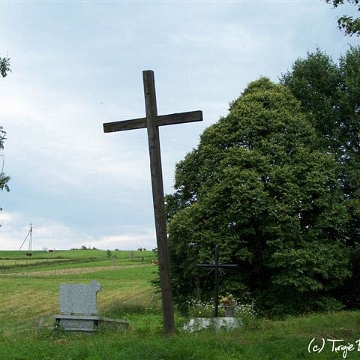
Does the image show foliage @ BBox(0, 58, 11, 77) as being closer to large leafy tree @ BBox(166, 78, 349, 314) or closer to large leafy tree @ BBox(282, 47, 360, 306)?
large leafy tree @ BBox(166, 78, 349, 314)

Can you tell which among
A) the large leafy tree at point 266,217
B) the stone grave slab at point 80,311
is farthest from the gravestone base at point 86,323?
the large leafy tree at point 266,217

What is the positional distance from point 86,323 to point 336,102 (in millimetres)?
15969

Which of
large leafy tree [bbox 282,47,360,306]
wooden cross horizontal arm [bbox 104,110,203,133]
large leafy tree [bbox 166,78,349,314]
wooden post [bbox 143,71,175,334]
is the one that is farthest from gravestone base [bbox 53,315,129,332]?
large leafy tree [bbox 282,47,360,306]

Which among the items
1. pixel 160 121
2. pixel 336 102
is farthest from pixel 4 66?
pixel 336 102

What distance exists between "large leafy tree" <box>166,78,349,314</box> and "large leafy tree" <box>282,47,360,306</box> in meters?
1.94

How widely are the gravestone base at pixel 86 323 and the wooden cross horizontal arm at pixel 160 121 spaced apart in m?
4.58

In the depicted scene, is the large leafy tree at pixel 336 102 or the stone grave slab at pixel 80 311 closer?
the stone grave slab at pixel 80 311

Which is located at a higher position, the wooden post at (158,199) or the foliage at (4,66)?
the foliage at (4,66)

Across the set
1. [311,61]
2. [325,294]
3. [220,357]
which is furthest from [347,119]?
[220,357]

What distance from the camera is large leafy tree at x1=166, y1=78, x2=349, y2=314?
17.9 metres

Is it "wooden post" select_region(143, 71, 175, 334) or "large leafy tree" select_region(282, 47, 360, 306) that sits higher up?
"large leafy tree" select_region(282, 47, 360, 306)

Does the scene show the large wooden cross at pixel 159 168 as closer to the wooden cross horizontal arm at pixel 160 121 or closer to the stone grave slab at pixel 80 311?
the wooden cross horizontal arm at pixel 160 121

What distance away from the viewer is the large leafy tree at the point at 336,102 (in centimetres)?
2200

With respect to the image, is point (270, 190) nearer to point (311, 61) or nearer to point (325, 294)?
point (325, 294)
